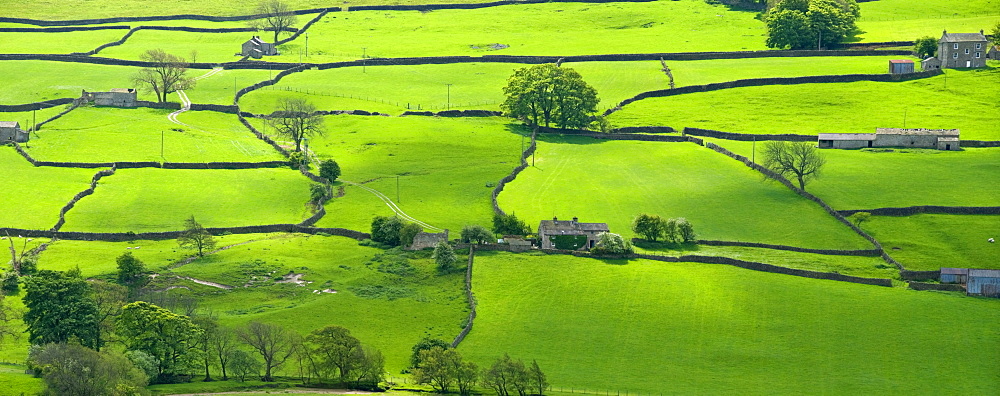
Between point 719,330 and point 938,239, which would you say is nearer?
point 719,330

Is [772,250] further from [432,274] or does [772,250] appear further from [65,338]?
[65,338]

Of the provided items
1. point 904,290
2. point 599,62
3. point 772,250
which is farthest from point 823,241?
point 599,62

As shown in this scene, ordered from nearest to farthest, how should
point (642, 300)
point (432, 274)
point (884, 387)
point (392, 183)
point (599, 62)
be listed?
point (884, 387) → point (642, 300) → point (432, 274) → point (392, 183) → point (599, 62)

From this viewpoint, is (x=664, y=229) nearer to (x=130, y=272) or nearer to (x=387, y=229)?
(x=387, y=229)

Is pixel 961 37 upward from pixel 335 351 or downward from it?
upward

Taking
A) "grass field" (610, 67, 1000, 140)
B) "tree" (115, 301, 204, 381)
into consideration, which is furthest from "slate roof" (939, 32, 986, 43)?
"tree" (115, 301, 204, 381)


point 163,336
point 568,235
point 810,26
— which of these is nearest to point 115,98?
point 568,235
